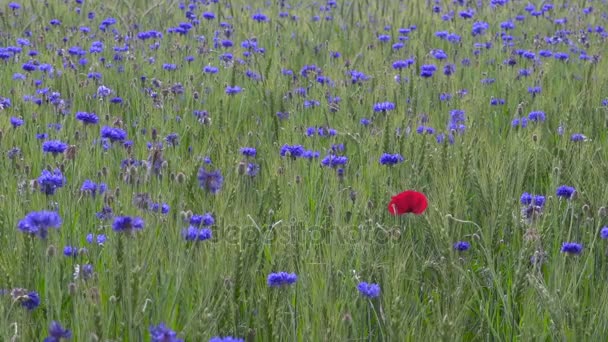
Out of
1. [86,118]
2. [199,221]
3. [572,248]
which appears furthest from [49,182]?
[572,248]

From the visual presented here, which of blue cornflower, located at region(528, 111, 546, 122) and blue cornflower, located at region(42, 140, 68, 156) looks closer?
blue cornflower, located at region(42, 140, 68, 156)

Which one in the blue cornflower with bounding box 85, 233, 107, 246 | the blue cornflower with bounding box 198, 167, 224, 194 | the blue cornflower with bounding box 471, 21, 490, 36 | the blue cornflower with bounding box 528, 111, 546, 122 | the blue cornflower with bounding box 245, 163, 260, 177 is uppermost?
the blue cornflower with bounding box 198, 167, 224, 194

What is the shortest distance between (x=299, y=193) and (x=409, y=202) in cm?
43

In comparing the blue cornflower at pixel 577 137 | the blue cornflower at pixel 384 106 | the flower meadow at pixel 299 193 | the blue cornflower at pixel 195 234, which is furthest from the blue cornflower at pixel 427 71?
the blue cornflower at pixel 195 234

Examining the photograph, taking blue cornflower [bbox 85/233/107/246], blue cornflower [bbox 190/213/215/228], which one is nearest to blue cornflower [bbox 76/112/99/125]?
blue cornflower [bbox 85/233/107/246]

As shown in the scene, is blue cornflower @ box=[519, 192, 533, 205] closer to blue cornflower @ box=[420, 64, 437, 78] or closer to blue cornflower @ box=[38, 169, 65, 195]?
blue cornflower @ box=[38, 169, 65, 195]

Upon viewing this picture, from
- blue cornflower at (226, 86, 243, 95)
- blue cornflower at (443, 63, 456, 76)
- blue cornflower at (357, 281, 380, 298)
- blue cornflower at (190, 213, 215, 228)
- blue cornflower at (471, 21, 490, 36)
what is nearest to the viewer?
blue cornflower at (357, 281, 380, 298)

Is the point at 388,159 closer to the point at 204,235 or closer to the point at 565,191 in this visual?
the point at 565,191

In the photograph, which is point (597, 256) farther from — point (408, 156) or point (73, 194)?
point (73, 194)

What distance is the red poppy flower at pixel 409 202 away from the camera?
1980 millimetres

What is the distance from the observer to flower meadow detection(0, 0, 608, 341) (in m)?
1.62

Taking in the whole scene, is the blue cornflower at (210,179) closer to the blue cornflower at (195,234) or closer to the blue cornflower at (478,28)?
the blue cornflower at (195,234)

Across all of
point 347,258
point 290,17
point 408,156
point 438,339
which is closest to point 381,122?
point 408,156

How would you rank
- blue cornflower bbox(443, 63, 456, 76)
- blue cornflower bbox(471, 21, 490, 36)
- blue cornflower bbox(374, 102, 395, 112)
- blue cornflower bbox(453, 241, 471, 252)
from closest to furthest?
blue cornflower bbox(453, 241, 471, 252) < blue cornflower bbox(374, 102, 395, 112) < blue cornflower bbox(443, 63, 456, 76) < blue cornflower bbox(471, 21, 490, 36)
